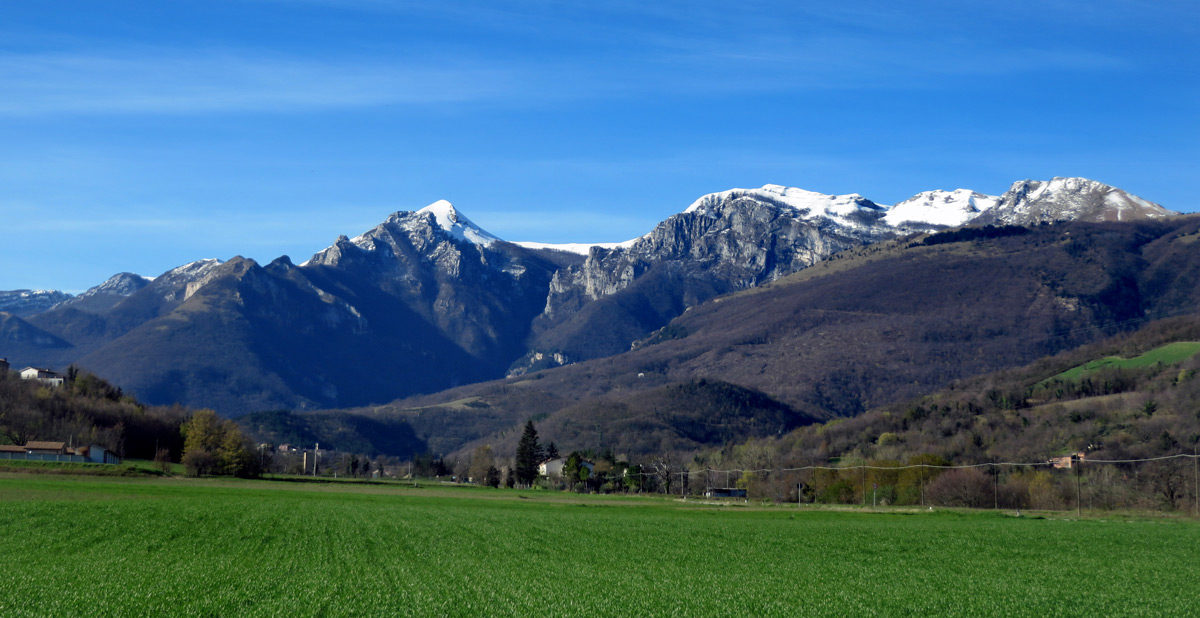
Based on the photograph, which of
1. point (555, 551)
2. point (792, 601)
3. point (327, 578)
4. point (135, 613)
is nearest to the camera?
point (135, 613)

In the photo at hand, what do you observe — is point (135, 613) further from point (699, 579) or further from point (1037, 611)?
point (1037, 611)

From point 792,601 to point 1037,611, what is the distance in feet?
18.0

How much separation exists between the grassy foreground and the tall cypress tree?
12484 centimetres

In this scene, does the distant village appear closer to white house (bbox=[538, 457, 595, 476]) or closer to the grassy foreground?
white house (bbox=[538, 457, 595, 476])

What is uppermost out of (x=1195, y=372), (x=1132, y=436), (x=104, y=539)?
(x=1195, y=372)

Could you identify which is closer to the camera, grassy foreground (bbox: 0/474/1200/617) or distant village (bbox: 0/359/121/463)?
grassy foreground (bbox: 0/474/1200/617)

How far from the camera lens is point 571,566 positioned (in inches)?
1277

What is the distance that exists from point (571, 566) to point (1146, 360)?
6125 inches

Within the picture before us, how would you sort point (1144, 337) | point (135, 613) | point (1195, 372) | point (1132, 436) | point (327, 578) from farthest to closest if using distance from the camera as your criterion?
point (1144, 337) → point (1195, 372) → point (1132, 436) → point (327, 578) → point (135, 613)

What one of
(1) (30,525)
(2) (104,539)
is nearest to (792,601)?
(2) (104,539)

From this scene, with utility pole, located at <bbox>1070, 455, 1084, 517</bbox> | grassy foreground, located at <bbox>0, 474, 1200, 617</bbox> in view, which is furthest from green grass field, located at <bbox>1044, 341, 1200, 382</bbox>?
grassy foreground, located at <bbox>0, 474, 1200, 617</bbox>

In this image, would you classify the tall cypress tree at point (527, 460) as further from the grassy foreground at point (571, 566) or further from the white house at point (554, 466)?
the grassy foreground at point (571, 566)

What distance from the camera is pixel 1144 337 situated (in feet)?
616

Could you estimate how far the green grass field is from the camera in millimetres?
155725
